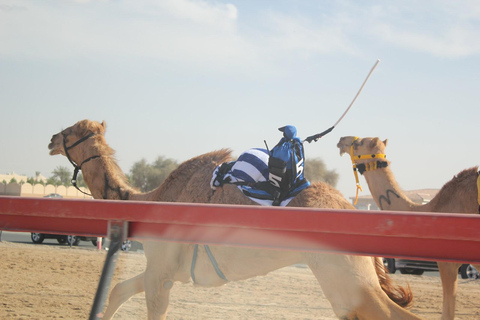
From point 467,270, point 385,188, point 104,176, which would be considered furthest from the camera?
point 385,188

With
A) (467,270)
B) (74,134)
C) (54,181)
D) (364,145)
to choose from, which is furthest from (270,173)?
(54,181)

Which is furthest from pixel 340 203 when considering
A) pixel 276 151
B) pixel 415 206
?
pixel 415 206

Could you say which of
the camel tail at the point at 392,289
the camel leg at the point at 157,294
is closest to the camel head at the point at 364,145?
the camel tail at the point at 392,289

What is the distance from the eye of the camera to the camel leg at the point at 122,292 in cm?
207

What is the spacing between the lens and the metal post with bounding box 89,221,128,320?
6.31 ft

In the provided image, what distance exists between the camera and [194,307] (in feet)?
7.59

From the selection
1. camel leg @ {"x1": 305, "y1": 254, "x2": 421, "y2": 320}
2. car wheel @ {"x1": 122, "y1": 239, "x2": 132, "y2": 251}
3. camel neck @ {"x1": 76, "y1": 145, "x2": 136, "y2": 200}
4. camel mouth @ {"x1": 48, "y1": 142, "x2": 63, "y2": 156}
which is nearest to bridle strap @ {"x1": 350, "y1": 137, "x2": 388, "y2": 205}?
camel neck @ {"x1": 76, "y1": 145, "x2": 136, "y2": 200}

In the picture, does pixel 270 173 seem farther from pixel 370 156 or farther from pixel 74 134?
pixel 370 156

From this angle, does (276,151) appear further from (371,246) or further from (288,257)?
(371,246)

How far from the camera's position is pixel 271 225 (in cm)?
170

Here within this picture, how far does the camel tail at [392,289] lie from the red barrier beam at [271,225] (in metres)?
0.41

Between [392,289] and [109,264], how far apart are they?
1.23m

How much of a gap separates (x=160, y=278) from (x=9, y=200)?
2.10ft

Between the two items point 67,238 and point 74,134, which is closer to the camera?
point 67,238
